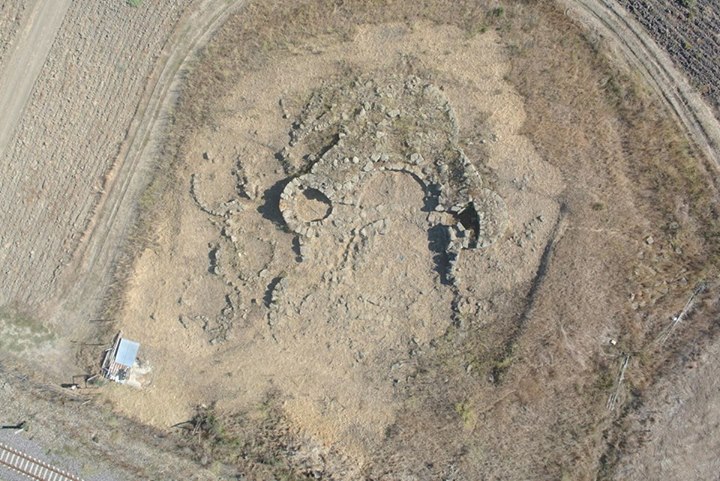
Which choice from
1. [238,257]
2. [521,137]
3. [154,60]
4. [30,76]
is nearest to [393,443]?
[238,257]

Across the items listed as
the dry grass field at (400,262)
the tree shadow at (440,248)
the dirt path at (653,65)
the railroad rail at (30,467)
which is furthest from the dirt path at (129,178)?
the dirt path at (653,65)

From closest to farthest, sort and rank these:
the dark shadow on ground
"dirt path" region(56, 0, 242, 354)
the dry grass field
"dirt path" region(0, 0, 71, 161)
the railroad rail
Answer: the railroad rail → the dry grass field → the dark shadow on ground → "dirt path" region(56, 0, 242, 354) → "dirt path" region(0, 0, 71, 161)

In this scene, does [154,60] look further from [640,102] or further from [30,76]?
[640,102]

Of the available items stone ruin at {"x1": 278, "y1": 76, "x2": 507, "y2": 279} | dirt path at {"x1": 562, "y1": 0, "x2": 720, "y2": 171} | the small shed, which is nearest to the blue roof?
the small shed

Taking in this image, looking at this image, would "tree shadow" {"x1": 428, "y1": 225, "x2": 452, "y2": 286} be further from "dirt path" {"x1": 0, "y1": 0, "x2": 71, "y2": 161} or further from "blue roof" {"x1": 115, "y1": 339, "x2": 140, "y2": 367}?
"dirt path" {"x1": 0, "y1": 0, "x2": 71, "y2": 161}

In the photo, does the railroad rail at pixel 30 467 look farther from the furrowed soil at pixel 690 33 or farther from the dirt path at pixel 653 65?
the furrowed soil at pixel 690 33

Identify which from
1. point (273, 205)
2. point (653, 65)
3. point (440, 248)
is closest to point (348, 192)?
point (273, 205)

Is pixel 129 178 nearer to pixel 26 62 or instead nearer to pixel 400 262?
pixel 26 62
